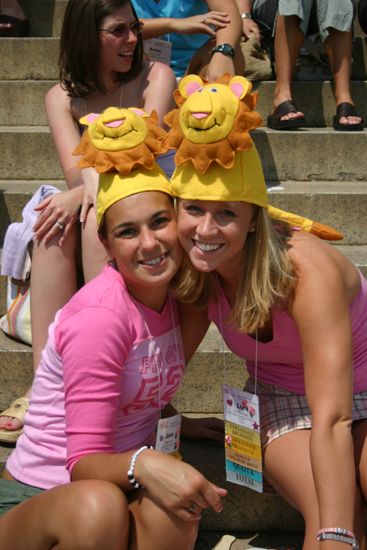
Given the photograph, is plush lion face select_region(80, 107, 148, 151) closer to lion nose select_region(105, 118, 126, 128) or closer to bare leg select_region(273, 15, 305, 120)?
lion nose select_region(105, 118, 126, 128)

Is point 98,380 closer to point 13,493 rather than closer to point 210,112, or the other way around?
point 13,493

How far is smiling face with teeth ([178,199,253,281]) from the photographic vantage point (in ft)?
7.88

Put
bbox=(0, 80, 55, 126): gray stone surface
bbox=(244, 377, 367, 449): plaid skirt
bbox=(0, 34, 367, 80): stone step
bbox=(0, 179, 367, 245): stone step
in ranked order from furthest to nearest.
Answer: bbox=(0, 34, 367, 80): stone step < bbox=(0, 80, 55, 126): gray stone surface < bbox=(0, 179, 367, 245): stone step < bbox=(244, 377, 367, 449): plaid skirt

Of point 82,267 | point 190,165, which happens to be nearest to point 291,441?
point 190,165

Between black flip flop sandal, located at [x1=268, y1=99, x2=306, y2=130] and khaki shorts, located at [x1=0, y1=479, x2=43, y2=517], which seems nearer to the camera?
khaki shorts, located at [x1=0, y1=479, x2=43, y2=517]

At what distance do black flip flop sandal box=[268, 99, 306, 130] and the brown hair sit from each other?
1266 millimetres

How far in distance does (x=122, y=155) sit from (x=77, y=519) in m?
0.96

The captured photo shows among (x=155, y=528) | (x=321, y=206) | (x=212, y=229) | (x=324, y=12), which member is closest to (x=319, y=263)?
(x=212, y=229)

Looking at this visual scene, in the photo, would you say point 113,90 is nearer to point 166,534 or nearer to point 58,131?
point 58,131

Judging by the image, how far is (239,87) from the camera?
2400 millimetres

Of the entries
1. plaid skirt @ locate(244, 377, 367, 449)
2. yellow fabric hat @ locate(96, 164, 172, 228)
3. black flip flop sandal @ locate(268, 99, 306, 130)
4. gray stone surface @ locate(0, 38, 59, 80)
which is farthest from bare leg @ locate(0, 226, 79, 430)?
gray stone surface @ locate(0, 38, 59, 80)

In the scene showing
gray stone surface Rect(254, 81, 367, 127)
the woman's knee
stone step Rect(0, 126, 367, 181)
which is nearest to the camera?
the woman's knee

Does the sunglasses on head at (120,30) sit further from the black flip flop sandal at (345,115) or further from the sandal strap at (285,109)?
the black flip flop sandal at (345,115)

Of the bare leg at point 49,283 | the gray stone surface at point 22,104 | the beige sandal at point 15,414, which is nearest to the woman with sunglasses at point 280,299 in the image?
the bare leg at point 49,283
